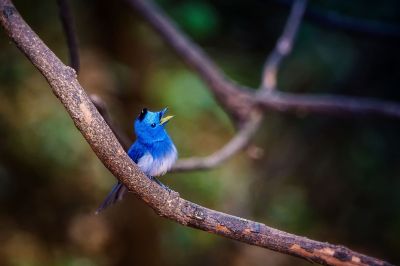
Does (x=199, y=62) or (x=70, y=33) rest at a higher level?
(x=199, y=62)

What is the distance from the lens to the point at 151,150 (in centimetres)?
255

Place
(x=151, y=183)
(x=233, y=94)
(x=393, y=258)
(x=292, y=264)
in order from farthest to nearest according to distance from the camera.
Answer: (x=292, y=264) < (x=393, y=258) < (x=233, y=94) < (x=151, y=183)

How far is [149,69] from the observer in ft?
17.1

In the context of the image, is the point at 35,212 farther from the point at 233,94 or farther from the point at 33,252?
the point at 233,94

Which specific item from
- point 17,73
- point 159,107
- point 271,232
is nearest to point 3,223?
point 17,73

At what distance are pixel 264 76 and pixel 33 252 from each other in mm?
2876

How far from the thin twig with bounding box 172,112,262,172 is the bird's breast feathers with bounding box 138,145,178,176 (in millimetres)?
916

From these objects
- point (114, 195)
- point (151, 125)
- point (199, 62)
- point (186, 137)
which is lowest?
point (114, 195)

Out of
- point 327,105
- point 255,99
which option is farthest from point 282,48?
point 327,105

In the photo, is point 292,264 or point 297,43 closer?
point 297,43

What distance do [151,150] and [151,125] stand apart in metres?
0.15

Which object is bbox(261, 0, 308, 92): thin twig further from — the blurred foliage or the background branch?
the blurred foliage

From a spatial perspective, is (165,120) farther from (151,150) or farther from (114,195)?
(114,195)

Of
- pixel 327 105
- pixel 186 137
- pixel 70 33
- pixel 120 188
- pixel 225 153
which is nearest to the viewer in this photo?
pixel 120 188
